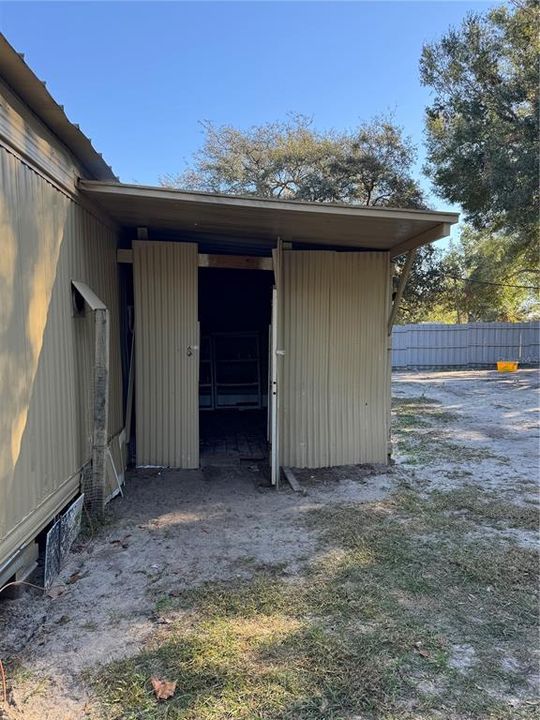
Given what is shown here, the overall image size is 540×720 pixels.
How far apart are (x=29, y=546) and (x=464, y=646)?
238cm

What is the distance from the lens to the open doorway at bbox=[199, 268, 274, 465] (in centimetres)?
780

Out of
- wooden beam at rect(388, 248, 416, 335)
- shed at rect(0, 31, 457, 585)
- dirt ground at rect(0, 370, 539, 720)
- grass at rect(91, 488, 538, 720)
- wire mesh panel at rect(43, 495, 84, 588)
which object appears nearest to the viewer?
grass at rect(91, 488, 538, 720)

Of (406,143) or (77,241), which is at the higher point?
(406,143)

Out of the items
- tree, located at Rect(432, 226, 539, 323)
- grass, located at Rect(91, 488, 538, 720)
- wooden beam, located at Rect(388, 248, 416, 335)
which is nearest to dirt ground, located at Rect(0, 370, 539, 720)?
grass, located at Rect(91, 488, 538, 720)

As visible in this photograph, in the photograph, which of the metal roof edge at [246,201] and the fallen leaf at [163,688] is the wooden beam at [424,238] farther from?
the fallen leaf at [163,688]

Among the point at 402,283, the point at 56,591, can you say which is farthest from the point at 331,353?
the point at 56,591

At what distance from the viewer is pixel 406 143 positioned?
14.7m

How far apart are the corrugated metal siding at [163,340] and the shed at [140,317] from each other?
0.05 ft

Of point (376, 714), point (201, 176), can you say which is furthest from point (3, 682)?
point (201, 176)

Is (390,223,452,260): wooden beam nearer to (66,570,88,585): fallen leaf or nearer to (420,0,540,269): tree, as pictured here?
(66,570,88,585): fallen leaf

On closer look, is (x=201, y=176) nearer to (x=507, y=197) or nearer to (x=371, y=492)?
(x=507, y=197)

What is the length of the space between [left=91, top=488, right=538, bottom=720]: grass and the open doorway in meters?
4.55

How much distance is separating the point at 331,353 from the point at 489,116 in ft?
34.7

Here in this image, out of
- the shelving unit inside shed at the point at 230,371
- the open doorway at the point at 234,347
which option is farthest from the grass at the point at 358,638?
the shelving unit inside shed at the point at 230,371
